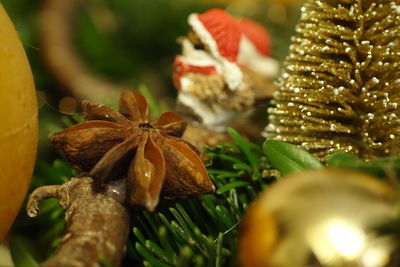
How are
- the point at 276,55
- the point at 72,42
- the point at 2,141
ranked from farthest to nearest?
the point at 72,42, the point at 276,55, the point at 2,141

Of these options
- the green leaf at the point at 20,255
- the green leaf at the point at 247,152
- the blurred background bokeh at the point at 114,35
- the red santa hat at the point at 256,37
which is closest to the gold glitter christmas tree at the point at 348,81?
the green leaf at the point at 247,152

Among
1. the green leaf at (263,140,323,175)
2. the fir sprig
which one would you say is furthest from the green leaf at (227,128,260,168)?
the green leaf at (263,140,323,175)

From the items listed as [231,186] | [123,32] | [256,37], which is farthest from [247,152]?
[123,32]

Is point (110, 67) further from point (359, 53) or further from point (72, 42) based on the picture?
point (359, 53)

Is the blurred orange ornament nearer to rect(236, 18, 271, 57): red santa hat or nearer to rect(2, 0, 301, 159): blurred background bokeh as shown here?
rect(236, 18, 271, 57): red santa hat

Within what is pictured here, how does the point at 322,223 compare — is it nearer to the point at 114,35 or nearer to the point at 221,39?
the point at 221,39

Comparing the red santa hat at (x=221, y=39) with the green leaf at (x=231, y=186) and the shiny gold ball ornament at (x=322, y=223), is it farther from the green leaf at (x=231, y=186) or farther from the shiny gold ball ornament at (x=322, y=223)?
the shiny gold ball ornament at (x=322, y=223)

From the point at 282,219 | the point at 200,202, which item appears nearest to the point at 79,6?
the point at 200,202

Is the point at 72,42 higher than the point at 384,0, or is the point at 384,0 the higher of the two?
the point at 384,0
